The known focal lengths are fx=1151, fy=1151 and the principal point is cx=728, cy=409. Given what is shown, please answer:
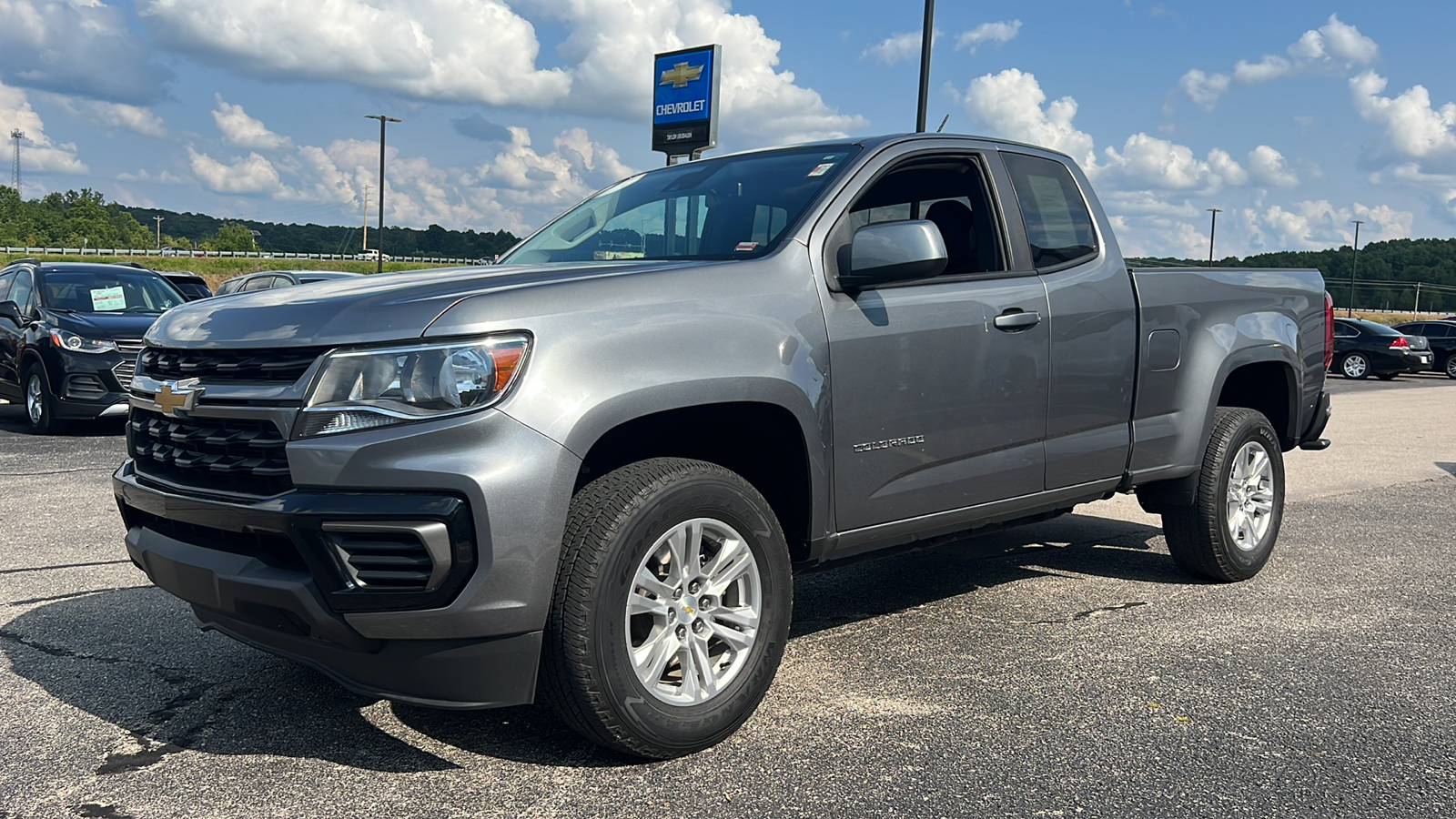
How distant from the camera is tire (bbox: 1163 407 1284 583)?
209 inches

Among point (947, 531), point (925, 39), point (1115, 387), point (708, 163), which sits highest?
point (925, 39)

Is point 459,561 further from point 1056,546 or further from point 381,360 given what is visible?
point 1056,546

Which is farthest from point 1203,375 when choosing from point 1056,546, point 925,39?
point 925,39

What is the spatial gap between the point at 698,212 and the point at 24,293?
10255mm

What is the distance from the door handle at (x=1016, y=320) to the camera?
13.8 feet

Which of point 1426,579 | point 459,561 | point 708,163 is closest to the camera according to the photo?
point 459,561

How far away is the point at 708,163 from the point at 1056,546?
315 cm

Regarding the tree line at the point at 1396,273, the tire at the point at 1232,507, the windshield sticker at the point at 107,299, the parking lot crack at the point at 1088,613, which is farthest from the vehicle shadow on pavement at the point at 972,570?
the tree line at the point at 1396,273

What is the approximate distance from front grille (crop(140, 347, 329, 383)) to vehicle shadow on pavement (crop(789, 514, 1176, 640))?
7.79ft

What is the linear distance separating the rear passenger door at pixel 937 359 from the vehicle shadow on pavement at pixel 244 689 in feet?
1.66

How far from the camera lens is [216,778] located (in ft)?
10.2

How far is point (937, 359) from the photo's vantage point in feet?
13.0

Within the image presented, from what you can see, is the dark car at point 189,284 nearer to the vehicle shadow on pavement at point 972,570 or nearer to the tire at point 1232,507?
the vehicle shadow on pavement at point 972,570

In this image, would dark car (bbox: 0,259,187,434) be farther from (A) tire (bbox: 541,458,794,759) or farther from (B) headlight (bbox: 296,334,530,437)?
(A) tire (bbox: 541,458,794,759)
